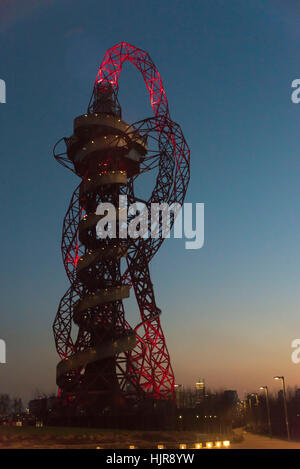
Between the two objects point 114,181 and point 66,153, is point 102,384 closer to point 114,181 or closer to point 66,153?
point 114,181

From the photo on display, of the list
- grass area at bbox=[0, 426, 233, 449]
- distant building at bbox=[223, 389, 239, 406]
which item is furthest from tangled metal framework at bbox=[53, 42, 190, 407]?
distant building at bbox=[223, 389, 239, 406]

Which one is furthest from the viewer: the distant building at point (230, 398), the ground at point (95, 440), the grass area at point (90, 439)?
the distant building at point (230, 398)

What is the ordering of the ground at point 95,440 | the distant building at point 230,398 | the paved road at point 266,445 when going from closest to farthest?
1. the ground at point 95,440
2. the paved road at point 266,445
3. the distant building at point 230,398

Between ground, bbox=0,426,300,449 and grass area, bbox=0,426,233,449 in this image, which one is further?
grass area, bbox=0,426,233,449

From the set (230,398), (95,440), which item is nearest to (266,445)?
(95,440)

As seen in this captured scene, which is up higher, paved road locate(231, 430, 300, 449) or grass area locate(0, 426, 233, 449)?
grass area locate(0, 426, 233, 449)

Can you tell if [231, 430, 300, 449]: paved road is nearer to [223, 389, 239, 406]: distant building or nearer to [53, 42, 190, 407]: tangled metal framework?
[53, 42, 190, 407]: tangled metal framework

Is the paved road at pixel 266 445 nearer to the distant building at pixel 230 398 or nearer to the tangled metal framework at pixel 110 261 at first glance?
the tangled metal framework at pixel 110 261

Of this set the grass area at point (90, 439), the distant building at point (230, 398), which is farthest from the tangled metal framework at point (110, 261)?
the distant building at point (230, 398)

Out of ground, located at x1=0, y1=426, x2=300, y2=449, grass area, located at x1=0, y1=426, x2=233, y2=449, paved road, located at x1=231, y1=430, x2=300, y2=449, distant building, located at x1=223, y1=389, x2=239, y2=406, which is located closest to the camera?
ground, located at x1=0, y1=426, x2=300, y2=449

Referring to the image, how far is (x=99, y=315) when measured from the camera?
44562mm

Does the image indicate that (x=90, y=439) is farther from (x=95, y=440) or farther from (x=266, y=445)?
(x=266, y=445)

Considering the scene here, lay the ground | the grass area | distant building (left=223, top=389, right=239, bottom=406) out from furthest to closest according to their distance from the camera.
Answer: distant building (left=223, top=389, right=239, bottom=406), the grass area, the ground

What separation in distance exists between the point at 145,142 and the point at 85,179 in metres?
7.33
